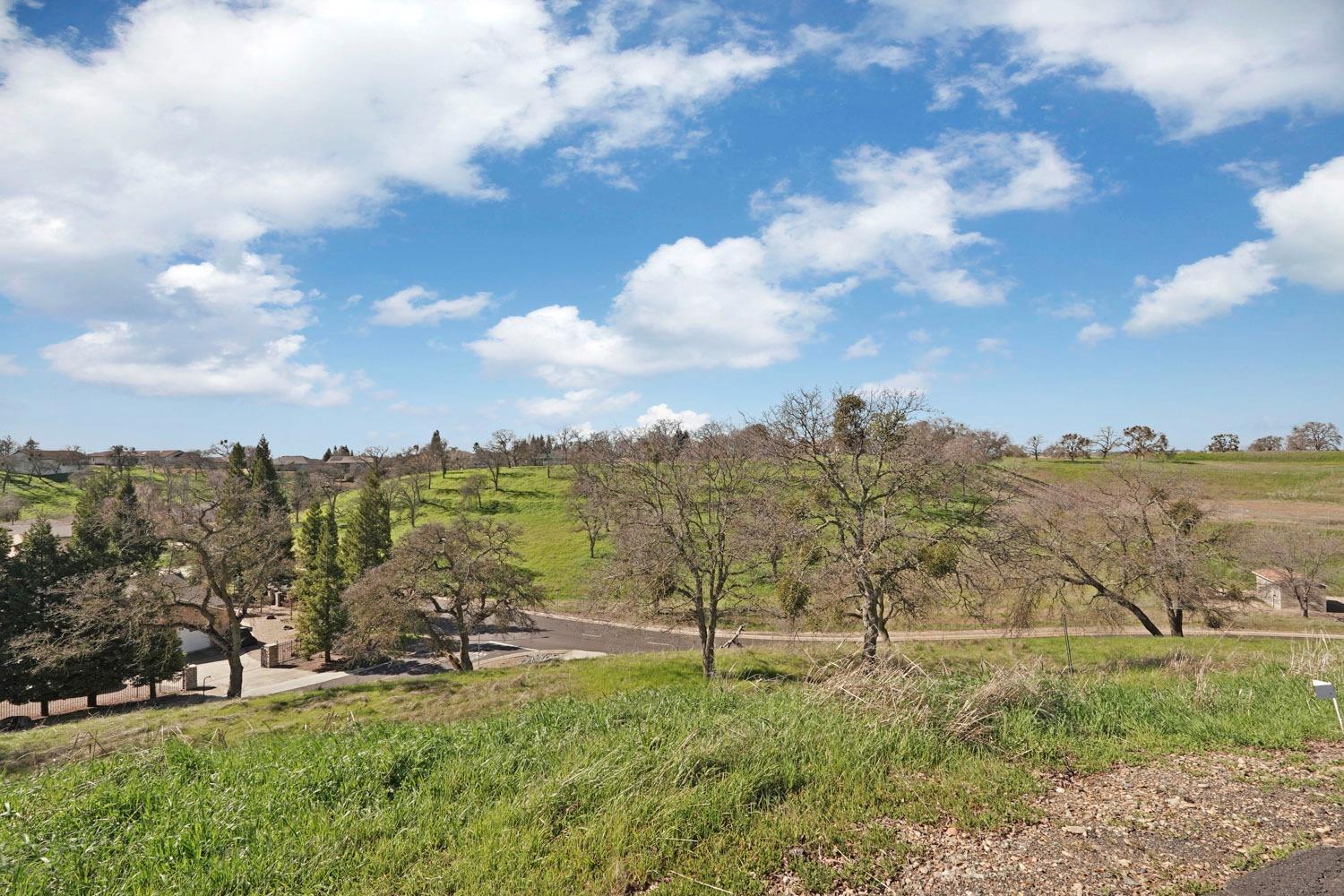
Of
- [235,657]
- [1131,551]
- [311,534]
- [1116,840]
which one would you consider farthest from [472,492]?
[1116,840]

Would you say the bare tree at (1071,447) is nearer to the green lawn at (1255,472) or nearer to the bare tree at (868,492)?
the green lawn at (1255,472)

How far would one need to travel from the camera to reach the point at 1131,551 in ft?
86.5

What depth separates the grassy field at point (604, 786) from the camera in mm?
4500

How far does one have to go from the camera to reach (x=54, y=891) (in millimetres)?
4191

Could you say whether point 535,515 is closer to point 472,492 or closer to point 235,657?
point 472,492

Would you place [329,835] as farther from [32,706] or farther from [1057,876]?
[32,706]

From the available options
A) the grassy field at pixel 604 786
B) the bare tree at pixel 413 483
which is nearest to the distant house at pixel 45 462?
the bare tree at pixel 413 483

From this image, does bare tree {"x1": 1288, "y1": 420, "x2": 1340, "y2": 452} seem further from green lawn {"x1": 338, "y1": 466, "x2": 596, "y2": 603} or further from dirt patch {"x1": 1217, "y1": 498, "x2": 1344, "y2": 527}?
green lawn {"x1": 338, "y1": 466, "x2": 596, "y2": 603}

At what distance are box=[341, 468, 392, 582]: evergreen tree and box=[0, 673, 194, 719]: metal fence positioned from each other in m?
12.1

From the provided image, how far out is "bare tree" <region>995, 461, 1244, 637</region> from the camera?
24.7 m

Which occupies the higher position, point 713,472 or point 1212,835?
point 713,472

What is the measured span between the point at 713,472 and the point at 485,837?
2131 cm

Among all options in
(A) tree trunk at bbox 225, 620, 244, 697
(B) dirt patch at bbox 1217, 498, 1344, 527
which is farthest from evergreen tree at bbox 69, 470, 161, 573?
(B) dirt patch at bbox 1217, 498, 1344, 527

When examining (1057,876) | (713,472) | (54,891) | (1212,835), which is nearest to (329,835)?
(54,891)
